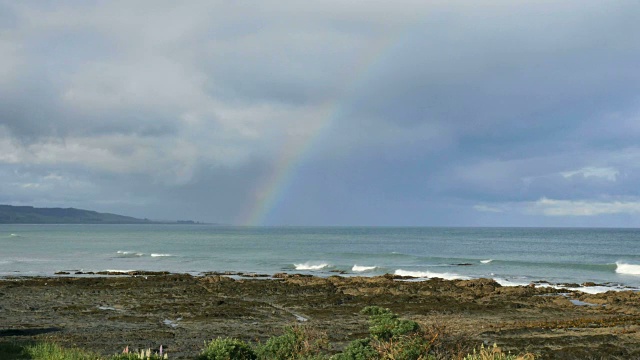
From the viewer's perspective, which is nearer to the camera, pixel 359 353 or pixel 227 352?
pixel 359 353

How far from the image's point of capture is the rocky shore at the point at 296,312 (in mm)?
19438

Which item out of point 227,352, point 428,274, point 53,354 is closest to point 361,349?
point 227,352

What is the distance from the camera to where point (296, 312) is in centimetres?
2798

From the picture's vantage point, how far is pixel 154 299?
32.2 metres

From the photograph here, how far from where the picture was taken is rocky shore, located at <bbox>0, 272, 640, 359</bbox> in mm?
19438

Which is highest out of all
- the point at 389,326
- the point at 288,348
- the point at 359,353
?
the point at 389,326

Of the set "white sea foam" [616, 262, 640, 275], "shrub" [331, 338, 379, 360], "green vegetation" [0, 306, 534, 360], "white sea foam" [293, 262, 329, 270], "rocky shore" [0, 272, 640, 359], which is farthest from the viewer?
"white sea foam" [293, 262, 329, 270]

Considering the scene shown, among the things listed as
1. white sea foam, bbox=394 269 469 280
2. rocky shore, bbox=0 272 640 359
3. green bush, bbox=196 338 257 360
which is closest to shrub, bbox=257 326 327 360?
green bush, bbox=196 338 257 360

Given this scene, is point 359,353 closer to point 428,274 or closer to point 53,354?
point 53,354

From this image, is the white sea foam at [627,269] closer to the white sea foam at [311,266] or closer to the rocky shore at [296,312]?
the rocky shore at [296,312]

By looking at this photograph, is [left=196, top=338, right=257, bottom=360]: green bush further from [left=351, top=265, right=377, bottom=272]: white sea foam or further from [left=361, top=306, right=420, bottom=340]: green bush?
[left=351, top=265, right=377, bottom=272]: white sea foam

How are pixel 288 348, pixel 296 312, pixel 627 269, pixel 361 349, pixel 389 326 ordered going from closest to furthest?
pixel 361 349
pixel 389 326
pixel 288 348
pixel 296 312
pixel 627 269

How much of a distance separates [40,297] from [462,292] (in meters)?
26.1

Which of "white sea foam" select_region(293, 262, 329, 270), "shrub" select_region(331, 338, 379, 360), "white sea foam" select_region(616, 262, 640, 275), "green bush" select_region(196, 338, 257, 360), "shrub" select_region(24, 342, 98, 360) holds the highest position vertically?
"shrub" select_region(331, 338, 379, 360)
